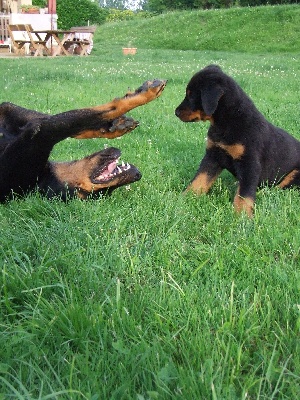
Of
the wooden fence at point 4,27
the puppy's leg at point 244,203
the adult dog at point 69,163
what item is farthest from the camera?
the wooden fence at point 4,27

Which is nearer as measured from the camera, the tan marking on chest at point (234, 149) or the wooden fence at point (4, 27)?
the tan marking on chest at point (234, 149)

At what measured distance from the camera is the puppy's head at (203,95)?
12.7ft

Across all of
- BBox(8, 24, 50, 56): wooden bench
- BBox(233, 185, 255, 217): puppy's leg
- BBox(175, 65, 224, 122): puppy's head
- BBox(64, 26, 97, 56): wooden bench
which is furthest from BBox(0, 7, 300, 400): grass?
BBox(64, 26, 97, 56): wooden bench

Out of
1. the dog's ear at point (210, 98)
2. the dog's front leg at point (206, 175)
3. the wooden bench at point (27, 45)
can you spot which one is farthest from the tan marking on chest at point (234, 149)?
the wooden bench at point (27, 45)

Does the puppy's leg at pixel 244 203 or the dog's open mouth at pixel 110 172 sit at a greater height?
the dog's open mouth at pixel 110 172

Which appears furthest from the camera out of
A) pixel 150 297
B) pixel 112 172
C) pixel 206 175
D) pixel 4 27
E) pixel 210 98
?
pixel 4 27

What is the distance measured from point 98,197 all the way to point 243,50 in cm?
2415

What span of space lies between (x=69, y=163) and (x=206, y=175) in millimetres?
1022

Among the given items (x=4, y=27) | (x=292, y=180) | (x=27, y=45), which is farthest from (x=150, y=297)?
(x=4, y=27)

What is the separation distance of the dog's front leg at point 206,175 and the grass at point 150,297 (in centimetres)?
11

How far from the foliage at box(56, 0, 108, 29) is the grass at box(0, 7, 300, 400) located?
133ft

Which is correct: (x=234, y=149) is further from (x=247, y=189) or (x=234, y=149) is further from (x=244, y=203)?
(x=244, y=203)

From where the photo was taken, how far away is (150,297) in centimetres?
226

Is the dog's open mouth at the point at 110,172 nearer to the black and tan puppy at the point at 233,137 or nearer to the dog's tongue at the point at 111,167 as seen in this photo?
the dog's tongue at the point at 111,167
